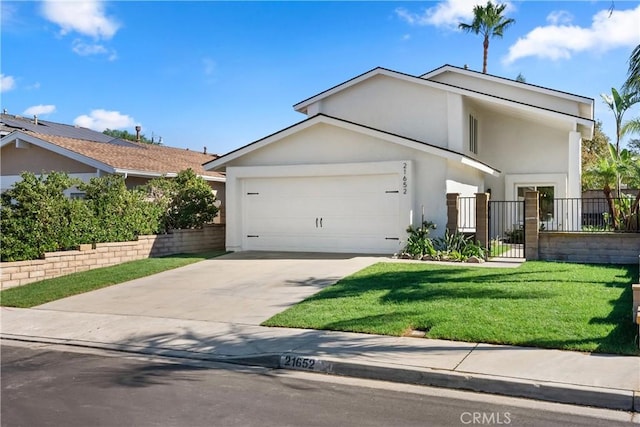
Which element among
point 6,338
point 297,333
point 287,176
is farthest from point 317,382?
point 287,176

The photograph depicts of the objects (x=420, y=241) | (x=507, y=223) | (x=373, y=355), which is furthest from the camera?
(x=507, y=223)

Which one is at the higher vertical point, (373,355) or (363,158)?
(363,158)

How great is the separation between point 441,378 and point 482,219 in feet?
30.6

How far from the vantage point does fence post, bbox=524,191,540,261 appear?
551 inches

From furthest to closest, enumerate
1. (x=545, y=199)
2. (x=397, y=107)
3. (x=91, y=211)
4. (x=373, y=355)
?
(x=545, y=199), (x=397, y=107), (x=91, y=211), (x=373, y=355)

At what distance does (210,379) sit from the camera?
6535mm

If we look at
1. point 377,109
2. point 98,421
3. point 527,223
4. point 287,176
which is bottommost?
point 98,421

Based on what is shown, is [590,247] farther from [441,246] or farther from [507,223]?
[507,223]

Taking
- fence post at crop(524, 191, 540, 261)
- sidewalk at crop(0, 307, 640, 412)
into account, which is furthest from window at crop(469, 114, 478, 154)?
sidewalk at crop(0, 307, 640, 412)

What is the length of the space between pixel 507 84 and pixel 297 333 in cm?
1646

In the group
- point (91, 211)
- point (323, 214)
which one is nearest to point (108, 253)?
point (91, 211)

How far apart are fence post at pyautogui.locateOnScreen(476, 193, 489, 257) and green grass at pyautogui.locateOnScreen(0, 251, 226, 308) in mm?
7553

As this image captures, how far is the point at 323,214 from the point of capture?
54.9ft

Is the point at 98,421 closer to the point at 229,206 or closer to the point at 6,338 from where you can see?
the point at 6,338
